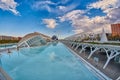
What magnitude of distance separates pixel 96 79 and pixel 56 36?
13327 centimetres

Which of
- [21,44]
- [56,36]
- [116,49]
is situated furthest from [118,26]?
[56,36]

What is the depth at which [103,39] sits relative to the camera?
2902cm

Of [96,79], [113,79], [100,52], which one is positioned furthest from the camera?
[100,52]

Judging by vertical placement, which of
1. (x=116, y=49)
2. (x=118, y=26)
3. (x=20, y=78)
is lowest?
(x=20, y=78)

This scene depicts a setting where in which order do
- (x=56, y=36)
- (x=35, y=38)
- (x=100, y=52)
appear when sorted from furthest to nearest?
(x=56, y=36) → (x=35, y=38) → (x=100, y=52)

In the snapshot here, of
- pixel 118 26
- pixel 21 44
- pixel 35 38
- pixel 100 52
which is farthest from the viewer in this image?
pixel 118 26

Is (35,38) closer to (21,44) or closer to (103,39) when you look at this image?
(21,44)

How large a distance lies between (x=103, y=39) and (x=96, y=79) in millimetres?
19437

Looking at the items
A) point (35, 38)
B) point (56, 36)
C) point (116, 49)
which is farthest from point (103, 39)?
point (56, 36)

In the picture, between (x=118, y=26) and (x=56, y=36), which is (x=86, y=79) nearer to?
(x=118, y=26)

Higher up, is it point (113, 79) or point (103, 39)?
point (103, 39)

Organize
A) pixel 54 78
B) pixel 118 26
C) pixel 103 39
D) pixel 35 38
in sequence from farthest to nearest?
pixel 118 26 < pixel 35 38 < pixel 103 39 < pixel 54 78

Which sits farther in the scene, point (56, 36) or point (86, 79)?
point (56, 36)

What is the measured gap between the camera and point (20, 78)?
11.4 metres
